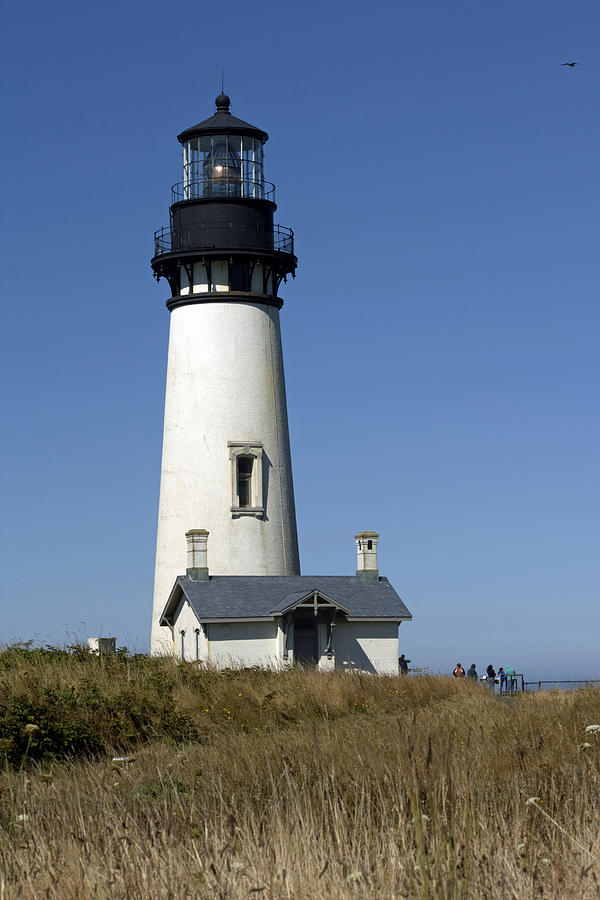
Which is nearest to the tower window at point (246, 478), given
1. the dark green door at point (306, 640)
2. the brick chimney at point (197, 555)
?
the brick chimney at point (197, 555)

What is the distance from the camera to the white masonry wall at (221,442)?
108 feet

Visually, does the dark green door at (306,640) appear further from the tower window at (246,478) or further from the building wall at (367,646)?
the tower window at (246,478)

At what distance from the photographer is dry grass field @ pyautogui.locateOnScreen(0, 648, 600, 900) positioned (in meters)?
5.97

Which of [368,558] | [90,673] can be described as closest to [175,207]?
[368,558]

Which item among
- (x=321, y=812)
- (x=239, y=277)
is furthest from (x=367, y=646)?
(x=321, y=812)

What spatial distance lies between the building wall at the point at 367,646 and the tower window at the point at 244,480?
4507 millimetres

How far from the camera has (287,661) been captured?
30109 millimetres

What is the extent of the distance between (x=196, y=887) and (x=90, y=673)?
1448 centimetres

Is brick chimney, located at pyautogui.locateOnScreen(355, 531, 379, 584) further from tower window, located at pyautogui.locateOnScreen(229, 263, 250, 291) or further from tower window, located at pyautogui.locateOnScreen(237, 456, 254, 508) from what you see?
tower window, located at pyautogui.locateOnScreen(229, 263, 250, 291)

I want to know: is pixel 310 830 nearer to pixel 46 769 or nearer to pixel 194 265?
pixel 46 769

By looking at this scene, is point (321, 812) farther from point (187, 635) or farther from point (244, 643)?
point (187, 635)

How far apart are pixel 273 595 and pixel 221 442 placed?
4663 millimetres

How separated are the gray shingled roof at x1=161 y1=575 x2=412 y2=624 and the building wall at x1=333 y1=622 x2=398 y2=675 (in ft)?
1.50

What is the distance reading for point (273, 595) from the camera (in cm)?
→ 3125
